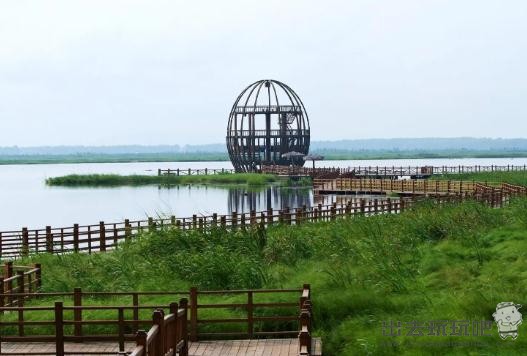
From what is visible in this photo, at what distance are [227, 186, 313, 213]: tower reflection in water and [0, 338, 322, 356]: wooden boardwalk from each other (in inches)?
1587

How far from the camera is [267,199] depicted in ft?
225

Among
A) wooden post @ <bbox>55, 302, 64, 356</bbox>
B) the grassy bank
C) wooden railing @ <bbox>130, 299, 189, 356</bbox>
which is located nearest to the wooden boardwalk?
wooden post @ <bbox>55, 302, 64, 356</bbox>

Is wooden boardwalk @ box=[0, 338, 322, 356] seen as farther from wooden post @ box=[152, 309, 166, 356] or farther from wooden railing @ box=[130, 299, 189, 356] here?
wooden post @ box=[152, 309, 166, 356]

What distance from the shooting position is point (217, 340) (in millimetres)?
17188

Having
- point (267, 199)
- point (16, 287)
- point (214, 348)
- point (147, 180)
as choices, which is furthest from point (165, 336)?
point (147, 180)

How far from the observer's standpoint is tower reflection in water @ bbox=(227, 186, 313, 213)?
6178 cm

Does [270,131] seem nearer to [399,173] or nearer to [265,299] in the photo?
[399,173]

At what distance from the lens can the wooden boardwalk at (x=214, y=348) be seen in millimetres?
15844

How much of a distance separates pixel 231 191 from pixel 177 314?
66.2m

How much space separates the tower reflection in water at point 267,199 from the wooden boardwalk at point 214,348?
4032 cm

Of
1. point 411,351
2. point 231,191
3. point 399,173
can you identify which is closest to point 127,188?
point 231,191

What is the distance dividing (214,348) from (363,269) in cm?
584

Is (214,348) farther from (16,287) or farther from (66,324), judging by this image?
(16,287)

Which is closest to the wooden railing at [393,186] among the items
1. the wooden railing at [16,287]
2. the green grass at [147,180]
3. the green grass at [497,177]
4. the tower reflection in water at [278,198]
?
the tower reflection in water at [278,198]
